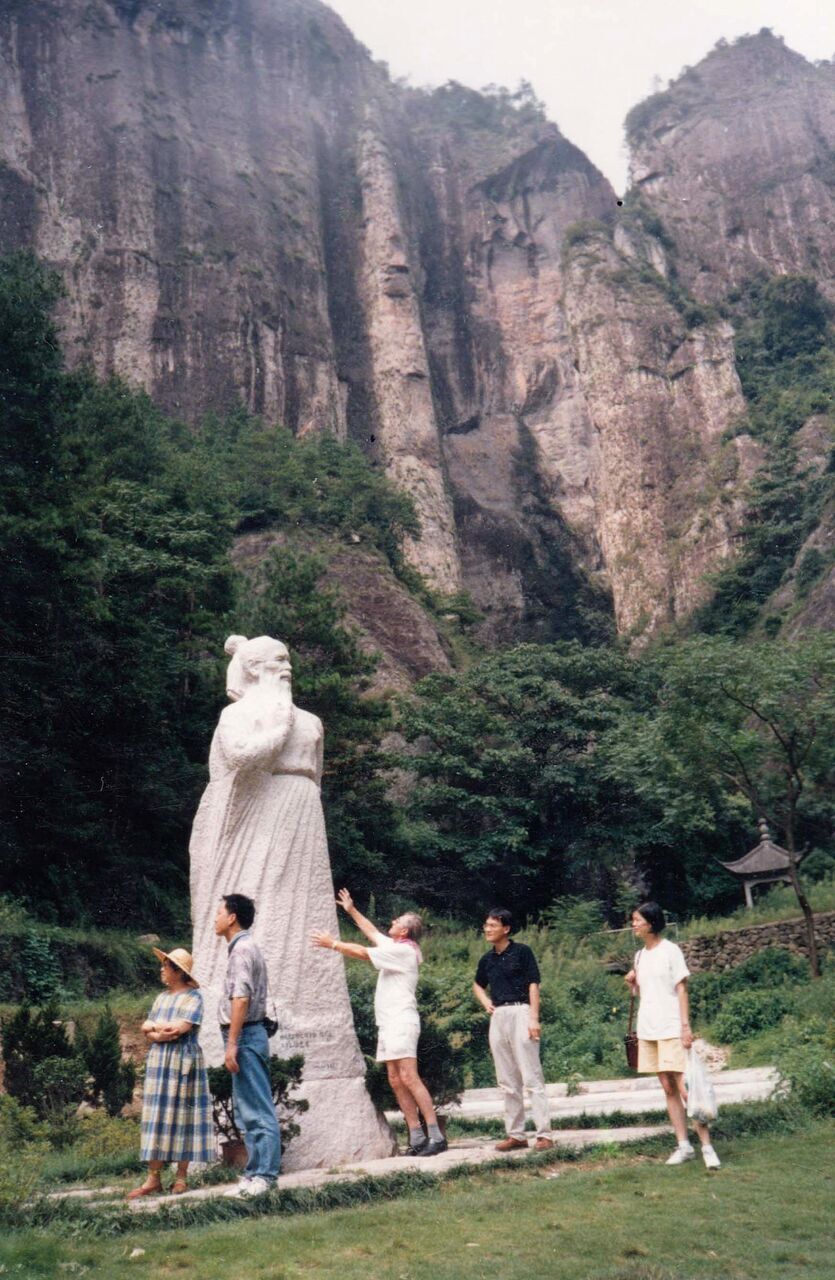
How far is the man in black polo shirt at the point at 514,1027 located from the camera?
6.41 meters

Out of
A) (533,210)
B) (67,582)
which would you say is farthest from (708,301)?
(67,582)

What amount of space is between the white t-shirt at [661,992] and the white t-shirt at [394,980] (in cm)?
123

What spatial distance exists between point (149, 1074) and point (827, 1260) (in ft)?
10.2

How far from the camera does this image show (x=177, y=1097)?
220 inches

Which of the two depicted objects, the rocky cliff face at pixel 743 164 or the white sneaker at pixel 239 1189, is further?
the rocky cliff face at pixel 743 164

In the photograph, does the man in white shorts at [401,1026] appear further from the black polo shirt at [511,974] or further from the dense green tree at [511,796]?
the dense green tree at [511,796]

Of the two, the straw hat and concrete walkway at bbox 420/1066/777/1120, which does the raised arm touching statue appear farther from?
concrete walkway at bbox 420/1066/777/1120

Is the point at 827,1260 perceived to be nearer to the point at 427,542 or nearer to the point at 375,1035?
the point at 375,1035

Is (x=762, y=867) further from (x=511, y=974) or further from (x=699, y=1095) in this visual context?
(x=699, y=1095)

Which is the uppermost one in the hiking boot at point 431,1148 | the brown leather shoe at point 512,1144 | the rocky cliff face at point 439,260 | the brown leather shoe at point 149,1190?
the rocky cliff face at point 439,260

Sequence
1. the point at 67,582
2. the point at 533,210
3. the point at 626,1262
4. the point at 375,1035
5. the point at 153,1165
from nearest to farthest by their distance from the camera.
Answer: the point at 626,1262
the point at 153,1165
the point at 375,1035
the point at 67,582
the point at 533,210

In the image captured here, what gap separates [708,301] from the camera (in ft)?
173

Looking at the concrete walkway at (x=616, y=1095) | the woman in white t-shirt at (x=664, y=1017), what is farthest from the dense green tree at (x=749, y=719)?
the woman in white t-shirt at (x=664, y=1017)

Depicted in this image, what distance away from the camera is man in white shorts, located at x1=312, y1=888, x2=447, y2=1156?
20.3 ft
